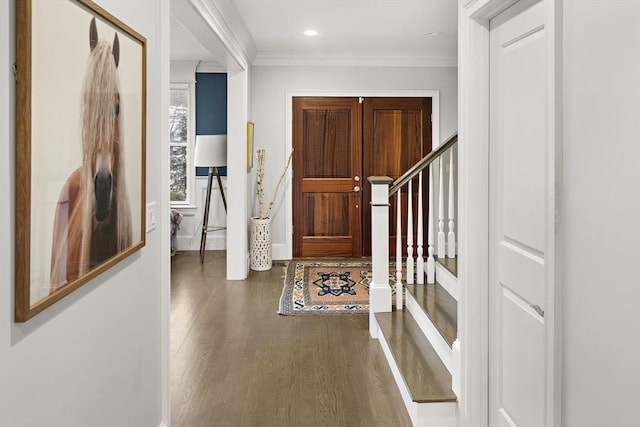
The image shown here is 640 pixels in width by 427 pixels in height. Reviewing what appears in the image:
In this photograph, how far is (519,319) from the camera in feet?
6.27

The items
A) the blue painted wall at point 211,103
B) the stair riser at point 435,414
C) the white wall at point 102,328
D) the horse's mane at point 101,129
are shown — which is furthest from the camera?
the blue painted wall at point 211,103

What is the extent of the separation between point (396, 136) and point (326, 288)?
97.3 inches

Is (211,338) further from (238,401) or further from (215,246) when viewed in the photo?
(215,246)

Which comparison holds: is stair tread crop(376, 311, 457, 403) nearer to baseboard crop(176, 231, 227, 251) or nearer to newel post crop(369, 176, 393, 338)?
newel post crop(369, 176, 393, 338)

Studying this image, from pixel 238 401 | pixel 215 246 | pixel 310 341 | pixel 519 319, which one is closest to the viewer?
pixel 519 319

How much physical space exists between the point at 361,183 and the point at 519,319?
4.80 metres

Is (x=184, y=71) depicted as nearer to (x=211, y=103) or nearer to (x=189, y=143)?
(x=211, y=103)

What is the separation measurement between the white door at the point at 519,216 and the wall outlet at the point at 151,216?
136 centimetres

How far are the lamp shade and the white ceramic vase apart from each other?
3.26ft

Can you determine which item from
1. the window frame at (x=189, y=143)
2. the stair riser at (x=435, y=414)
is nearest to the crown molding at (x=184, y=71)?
the window frame at (x=189, y=143)

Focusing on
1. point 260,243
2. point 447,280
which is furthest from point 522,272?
point 260,243

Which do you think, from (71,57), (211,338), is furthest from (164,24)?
(211,338)

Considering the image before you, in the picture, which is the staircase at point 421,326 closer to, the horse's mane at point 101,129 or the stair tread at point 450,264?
the stair tread at point 450,264

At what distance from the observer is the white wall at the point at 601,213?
46.7 inches
